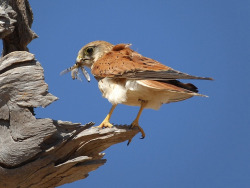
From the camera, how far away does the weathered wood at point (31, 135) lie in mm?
3986

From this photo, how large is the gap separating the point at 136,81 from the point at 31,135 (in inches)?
47.9

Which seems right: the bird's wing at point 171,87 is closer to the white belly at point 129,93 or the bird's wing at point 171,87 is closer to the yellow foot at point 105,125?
the white belly at point 129,93

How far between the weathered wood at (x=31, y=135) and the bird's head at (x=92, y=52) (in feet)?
3.85

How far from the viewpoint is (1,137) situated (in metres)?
4.14

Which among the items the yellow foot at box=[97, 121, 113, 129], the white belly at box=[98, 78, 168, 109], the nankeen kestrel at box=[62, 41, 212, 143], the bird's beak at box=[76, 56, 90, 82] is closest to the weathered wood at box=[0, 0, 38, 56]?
the bird's beak at box=[76, 56, 90, 82]

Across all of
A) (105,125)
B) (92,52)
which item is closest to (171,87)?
(105,125)

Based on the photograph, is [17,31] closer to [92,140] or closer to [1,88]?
[1,88]

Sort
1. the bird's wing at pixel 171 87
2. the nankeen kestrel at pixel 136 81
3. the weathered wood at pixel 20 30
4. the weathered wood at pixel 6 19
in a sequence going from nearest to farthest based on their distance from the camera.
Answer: the bird's wing at pixel 171 87
the nankeen kestrel at pixel 136 81
the weathered wood at pixel 6 19
the weathered wood at pixel 20 30

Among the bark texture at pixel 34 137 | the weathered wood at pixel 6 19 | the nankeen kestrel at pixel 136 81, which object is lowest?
the bark texture at pixel 34 137

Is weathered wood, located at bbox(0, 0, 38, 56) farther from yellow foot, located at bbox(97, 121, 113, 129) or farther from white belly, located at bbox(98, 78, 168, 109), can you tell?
yellow foot, located at bbox(97, 121, 113, 129)

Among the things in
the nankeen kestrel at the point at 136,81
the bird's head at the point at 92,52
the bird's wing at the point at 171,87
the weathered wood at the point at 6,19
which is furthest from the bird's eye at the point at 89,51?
the bird's wing at the point at 171,87

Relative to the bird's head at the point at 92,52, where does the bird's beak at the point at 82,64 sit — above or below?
below

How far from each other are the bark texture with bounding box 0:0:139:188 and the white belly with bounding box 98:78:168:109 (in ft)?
1.15

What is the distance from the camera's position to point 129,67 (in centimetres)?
447
